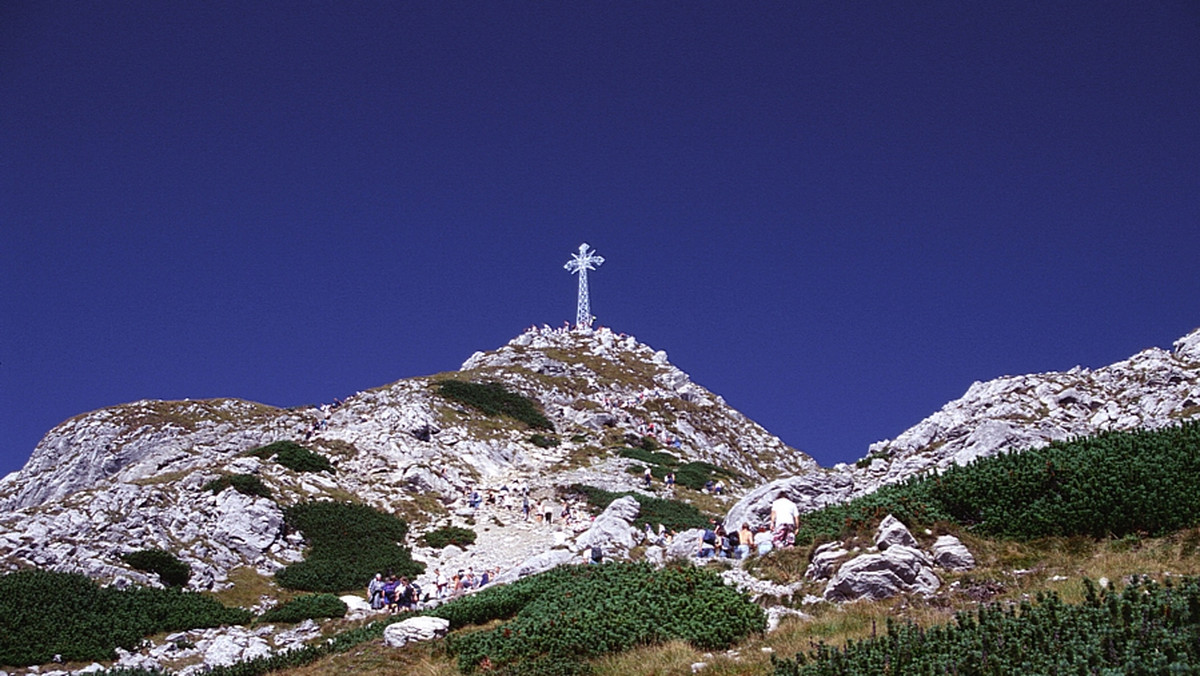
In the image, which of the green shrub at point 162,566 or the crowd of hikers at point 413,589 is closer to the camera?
the crowd of hikers at point 413,589

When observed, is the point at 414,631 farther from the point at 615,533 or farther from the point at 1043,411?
the point at 1043,411

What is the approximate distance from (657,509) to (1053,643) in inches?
1345

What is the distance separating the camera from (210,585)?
2927 cm

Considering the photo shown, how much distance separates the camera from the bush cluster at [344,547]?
102 feet

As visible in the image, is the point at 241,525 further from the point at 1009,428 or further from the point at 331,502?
the point at 1009,428

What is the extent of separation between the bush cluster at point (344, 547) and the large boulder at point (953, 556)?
24236mm

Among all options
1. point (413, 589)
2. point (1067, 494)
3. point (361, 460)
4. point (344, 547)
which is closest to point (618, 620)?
point (1067, 494)

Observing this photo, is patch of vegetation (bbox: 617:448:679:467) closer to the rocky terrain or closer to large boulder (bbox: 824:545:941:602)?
the rocky terrain

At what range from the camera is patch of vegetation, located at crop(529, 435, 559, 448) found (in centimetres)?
5713

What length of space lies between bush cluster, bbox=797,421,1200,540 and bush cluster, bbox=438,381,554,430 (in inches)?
1853

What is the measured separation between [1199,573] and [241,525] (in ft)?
112

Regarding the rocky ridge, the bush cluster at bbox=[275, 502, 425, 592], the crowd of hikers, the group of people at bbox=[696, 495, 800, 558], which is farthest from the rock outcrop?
the bush cluster at bbox=[275, 502, 425, 592]

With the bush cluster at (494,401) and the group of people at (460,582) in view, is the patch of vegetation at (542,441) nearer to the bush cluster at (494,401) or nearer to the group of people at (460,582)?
the bush cluster at (494,401)

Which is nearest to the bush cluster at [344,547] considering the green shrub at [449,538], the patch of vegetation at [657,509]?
the green shrub at [449,538]
